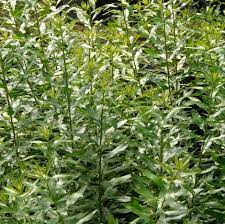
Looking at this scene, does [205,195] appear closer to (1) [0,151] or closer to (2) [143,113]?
(2) [143,113]

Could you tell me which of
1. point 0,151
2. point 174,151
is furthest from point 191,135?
A: point 0,151

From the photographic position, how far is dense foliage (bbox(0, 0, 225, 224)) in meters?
2.76

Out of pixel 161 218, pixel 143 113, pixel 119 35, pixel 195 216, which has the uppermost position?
pixel 119 35

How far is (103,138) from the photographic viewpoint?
3.25m

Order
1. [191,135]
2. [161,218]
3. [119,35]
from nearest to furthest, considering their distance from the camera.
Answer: [161,218] < [191,135] < [119,35]

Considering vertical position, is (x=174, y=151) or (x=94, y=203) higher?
(x=174, y=151)

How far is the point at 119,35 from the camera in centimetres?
419

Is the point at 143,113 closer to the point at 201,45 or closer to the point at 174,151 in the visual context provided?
the point at 174,151

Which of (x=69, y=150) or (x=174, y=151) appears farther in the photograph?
(x=69, y=150)

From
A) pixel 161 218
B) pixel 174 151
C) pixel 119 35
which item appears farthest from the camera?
pixel 119 35

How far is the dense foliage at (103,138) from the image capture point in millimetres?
2764

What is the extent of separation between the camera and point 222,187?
305cm

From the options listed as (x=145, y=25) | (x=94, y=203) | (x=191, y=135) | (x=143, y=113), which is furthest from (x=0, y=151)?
(x=145, y=25)

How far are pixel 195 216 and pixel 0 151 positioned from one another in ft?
4.51
